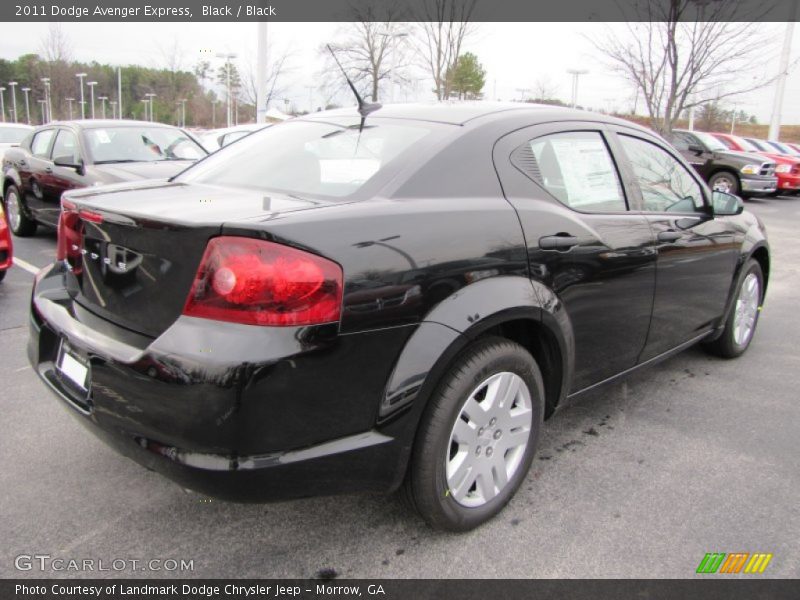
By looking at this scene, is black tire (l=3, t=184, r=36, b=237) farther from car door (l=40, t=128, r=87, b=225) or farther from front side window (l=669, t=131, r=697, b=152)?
front side window (l=669, t=131, r=697, b=152)

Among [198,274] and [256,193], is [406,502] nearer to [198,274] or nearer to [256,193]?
[198,274]

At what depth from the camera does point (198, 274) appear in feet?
Result: 6.15

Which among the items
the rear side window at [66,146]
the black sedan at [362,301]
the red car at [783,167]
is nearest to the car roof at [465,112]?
the black sedan at [362,301]

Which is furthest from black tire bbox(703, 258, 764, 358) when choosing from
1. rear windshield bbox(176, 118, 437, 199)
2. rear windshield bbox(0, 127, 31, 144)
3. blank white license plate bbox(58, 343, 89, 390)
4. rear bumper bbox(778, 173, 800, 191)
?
rear bumper bbox(778, 173, 800, 191)

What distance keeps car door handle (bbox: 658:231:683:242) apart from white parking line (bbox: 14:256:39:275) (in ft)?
19.4

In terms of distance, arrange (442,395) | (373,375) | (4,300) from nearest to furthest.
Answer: (373,375)
(442,395)
(4,300)

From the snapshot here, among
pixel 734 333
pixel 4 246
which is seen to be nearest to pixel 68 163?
pixel 4 246

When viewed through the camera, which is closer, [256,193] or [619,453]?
[256,193]

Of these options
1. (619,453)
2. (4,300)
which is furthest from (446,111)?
(4,300)

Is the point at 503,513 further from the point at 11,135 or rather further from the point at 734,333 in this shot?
the point at 11,135

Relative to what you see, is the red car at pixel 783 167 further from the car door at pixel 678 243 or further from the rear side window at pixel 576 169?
the rear side window at pixel 576 169

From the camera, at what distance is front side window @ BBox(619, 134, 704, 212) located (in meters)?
3.24

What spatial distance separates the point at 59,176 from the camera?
7.19 metres
